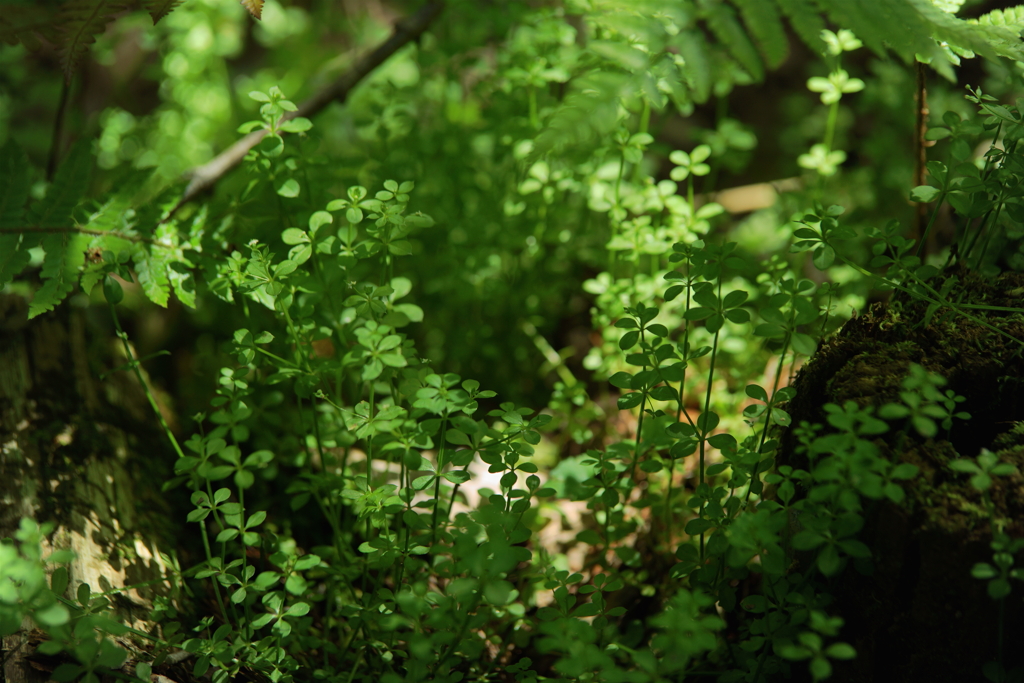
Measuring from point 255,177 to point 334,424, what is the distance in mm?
705

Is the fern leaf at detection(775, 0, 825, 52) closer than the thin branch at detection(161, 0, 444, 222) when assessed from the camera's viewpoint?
Yes

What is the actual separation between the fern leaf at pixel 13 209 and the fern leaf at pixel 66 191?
0.05 meters

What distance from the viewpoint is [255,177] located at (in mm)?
1786

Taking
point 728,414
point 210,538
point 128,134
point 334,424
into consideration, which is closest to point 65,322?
point 210,538

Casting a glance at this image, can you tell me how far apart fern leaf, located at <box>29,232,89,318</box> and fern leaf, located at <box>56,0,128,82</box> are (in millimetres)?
476

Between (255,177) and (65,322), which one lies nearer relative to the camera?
(255,177)

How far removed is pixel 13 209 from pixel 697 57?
5.75ft

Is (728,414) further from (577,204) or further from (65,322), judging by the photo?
(65,322)

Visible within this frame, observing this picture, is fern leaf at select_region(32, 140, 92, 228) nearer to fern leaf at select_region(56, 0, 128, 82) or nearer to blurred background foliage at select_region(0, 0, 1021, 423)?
blurred background foliage at select_region(0, 0, 1021, 423)

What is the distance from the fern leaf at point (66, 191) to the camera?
172 centimetres

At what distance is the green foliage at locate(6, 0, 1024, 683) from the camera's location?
1251mm

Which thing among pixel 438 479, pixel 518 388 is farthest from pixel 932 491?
pixel 518 388

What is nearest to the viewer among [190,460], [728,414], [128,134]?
[190,460]

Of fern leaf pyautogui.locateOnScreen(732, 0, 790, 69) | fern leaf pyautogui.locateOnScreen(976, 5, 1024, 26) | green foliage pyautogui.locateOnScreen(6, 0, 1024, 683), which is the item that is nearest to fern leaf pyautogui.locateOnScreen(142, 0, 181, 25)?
green foliage pyautogui.locateOnScreen(6, 0, 1024, 683)
